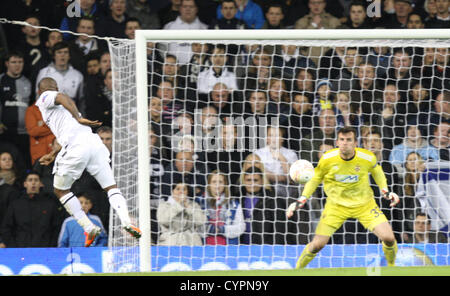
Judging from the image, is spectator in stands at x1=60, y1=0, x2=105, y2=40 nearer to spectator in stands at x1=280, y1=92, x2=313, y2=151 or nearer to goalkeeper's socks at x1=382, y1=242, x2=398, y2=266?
spectator in stands at x1=280, y1=92, x2=313, y2=151

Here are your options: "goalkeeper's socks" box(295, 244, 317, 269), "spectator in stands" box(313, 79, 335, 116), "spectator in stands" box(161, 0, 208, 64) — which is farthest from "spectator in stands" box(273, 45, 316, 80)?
"goalkeeper's socks" box(295, 244, 317, 269)

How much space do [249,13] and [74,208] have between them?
3821 mm

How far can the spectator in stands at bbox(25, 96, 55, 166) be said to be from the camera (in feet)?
27.8

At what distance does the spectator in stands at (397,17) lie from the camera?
9.95 metres

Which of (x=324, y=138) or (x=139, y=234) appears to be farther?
(x=324, y=138)

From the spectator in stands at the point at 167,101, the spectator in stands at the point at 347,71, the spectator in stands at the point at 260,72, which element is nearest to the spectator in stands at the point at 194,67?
the spectator in stands at the point at 167,101

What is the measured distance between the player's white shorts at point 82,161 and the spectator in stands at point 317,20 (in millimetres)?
3640

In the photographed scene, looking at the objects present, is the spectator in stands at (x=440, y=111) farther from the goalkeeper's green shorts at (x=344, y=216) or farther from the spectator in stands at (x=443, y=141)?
the goalkeeper's green shorts at (x=344, y=216)

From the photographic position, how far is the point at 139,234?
6.93 meters

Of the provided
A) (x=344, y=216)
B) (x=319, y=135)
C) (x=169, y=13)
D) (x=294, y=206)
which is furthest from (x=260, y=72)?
(x=294, y=206)

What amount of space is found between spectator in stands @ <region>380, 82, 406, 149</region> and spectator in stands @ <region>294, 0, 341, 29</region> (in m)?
1.27

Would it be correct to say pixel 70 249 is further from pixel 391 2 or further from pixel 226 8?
pixel 391 2
